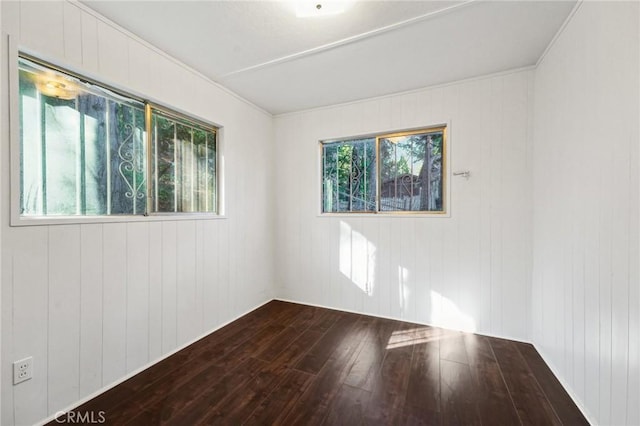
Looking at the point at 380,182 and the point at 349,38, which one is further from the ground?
the point at 349,38

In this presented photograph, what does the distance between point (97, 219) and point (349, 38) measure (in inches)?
88.5

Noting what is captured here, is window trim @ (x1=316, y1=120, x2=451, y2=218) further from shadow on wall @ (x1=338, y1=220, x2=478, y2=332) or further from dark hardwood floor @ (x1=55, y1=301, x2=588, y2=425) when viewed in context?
dark hardwood floor @ (x1=55, y1=301, x2=588, y2=425)

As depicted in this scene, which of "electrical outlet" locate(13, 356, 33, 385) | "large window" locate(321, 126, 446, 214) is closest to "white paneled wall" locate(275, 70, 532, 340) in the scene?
"large window" locate(321, 126, 446, 214)

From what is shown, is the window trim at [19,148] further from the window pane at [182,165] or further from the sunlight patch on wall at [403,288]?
the sunlight patch on wall at [403,288]

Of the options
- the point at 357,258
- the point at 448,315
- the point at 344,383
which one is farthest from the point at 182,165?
the point at 448,315

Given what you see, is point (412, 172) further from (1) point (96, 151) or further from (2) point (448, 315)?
(1) point (96, 151)

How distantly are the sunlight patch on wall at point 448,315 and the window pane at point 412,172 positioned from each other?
98cm

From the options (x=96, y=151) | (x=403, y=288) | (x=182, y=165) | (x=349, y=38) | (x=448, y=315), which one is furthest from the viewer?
(x=403, y=288)

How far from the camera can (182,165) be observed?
7.86 feet

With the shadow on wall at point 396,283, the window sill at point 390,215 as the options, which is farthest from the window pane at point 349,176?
the shadow on wall at point 396,283

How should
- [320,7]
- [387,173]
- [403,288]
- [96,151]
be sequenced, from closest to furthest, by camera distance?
[320,7]
[96,151]
[403,288]
[387,173]

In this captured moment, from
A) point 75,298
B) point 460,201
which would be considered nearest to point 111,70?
point 75,298

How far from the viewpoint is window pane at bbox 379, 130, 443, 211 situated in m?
2.76

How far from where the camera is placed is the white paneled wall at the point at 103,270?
1.36 metres
